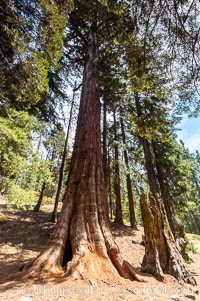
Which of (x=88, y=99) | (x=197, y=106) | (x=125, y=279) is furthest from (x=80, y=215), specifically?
(x=197, y=106)

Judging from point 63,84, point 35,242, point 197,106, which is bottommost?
point 35,242

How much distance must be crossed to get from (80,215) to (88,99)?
3514mm

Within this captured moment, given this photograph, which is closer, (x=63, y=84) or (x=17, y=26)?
(x=17, y=26)

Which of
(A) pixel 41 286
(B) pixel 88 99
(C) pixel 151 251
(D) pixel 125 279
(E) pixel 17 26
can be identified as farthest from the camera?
(B) pixel 88 99

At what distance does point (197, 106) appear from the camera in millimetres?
5719

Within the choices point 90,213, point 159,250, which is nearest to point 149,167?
point 159,250

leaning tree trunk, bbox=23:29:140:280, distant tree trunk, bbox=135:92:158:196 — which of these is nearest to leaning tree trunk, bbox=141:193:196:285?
leaning tree trunk, bbox=23:29:140:280

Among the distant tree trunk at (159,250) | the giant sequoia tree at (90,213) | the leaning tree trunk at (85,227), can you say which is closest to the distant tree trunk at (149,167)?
the distant tree trunk at (159,250)

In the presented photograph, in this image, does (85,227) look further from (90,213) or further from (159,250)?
(159,250)

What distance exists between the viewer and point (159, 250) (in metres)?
5.21

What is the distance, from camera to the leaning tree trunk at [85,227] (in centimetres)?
371

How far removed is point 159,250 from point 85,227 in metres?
2.24

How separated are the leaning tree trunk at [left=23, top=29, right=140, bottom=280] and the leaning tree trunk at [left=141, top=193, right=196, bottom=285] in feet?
2.75

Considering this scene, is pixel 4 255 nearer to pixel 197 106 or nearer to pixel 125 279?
pixel 125 279
